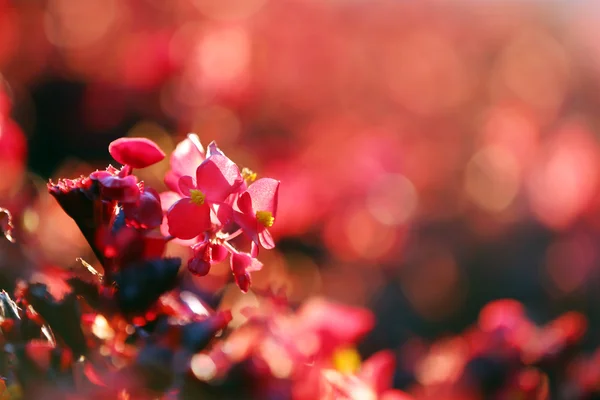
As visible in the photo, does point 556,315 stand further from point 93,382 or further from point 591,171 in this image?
point 93,382

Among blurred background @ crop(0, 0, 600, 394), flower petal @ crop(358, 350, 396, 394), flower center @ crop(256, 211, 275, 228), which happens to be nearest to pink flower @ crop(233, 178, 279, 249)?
flower center @ crop(256, 211, 275, 228)

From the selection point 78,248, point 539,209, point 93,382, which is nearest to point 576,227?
point 539,209

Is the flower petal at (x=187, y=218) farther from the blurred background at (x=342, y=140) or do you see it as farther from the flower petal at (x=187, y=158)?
the blurred background at (x=342, y=140)

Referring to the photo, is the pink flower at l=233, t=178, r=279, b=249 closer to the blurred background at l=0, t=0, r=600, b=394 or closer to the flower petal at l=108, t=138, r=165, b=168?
the flower petal at l=108, t=138, r=165, b=168

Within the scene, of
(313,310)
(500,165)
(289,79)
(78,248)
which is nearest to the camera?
(313,310)

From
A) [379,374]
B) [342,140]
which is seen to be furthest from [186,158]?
[342,140]

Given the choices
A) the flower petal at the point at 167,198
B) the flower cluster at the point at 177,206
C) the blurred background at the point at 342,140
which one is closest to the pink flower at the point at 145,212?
the flower cluster at the point at 177,206
